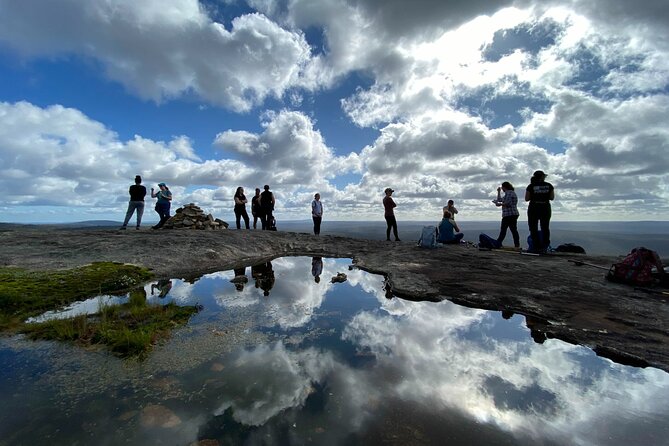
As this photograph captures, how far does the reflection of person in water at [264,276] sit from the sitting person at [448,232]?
1105 centimetres

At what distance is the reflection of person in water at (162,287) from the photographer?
10474mm

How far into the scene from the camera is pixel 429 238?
18203 millimetres

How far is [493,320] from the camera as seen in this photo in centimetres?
817

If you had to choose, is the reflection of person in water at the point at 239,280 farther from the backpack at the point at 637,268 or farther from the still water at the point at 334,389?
the backpack at the point at 637,268

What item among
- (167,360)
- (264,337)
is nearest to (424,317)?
(264,337)

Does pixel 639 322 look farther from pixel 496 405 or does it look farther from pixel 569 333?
pixel 496 405

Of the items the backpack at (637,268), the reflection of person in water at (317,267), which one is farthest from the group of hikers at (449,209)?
the reflection of person in water at (317,267)

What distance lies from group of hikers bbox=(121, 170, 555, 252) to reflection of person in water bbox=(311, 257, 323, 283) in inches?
248

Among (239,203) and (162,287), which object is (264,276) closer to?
(162,287)

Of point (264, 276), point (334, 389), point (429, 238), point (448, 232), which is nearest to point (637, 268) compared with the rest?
point (429, 238)

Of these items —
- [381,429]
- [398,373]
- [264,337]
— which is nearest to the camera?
[381,429]

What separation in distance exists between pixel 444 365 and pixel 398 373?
1030 millimetres

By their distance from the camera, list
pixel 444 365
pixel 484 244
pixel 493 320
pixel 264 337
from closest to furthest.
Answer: pixel 444 365 → pixel 264 337 → pixel 493 320 → pixel 484 244

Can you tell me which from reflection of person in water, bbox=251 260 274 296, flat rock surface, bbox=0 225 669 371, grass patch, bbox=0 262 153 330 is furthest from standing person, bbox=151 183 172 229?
reflection of person in water, bbox=251 260 274 296
